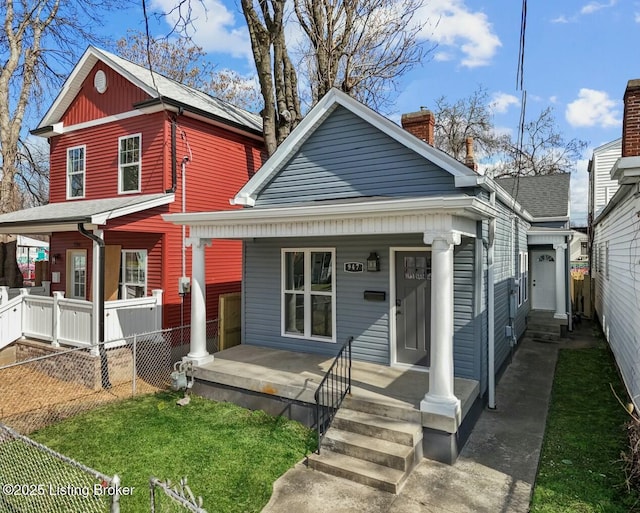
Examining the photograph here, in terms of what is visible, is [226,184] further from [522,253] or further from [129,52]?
[129,52]

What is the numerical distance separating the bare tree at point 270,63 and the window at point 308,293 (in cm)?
514

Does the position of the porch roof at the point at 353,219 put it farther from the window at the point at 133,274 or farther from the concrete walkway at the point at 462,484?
the window at the point at 133,274

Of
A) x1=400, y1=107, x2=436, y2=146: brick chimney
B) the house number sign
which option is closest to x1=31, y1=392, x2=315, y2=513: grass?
the house number sign

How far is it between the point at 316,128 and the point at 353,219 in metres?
3.07

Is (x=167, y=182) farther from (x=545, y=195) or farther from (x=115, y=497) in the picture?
(x=545, y=195)

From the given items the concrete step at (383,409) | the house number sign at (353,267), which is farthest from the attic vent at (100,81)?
the concrete step at (383,409)

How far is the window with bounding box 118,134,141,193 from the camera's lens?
11.7 metres

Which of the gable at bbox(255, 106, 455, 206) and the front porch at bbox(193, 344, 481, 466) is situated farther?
the gable at bbox(255, 106, 455, 206)

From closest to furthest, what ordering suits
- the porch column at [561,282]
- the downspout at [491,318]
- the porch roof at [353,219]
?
the porch roof at [353,219], the downspout at [491,318], the porch column at [561,282]

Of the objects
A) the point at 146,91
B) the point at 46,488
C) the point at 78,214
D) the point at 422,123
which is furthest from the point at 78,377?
the point at 422,123

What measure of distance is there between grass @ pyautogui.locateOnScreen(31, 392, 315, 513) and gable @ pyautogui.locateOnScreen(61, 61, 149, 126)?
27.7ft

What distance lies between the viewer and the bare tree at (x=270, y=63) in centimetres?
1267

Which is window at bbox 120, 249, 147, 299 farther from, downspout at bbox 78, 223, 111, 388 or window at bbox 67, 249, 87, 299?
downspout at bbox 78, 223, 111, 388

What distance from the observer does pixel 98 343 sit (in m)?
8.64
